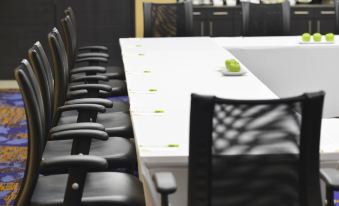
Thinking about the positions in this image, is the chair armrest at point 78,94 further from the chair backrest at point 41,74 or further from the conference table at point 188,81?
the chair backrest at point 41,74

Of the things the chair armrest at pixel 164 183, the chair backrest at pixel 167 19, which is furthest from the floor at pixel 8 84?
the chair armrest at pixel 164 183

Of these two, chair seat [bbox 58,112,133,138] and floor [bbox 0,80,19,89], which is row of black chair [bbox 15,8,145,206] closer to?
chair seat [bbox 58,112,133,138]

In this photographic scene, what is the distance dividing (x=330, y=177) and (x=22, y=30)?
6.41 meters

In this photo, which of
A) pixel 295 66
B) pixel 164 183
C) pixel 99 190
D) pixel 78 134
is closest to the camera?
pixel 164 183

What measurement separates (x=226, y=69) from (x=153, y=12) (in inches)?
85.2

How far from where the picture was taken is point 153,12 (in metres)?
6.41

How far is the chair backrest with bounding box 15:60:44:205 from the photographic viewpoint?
2783 mm

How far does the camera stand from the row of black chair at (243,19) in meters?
6.40

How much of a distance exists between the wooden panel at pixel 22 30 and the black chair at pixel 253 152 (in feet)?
20.7

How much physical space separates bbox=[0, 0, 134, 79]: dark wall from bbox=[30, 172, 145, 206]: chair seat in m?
5.31

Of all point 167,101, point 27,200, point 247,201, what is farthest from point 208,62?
point 247,201

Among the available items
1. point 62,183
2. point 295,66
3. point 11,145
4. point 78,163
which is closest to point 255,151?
point 78,163

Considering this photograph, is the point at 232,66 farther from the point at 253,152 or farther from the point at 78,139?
the point at 253,152

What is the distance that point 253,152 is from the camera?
2.27 metres
